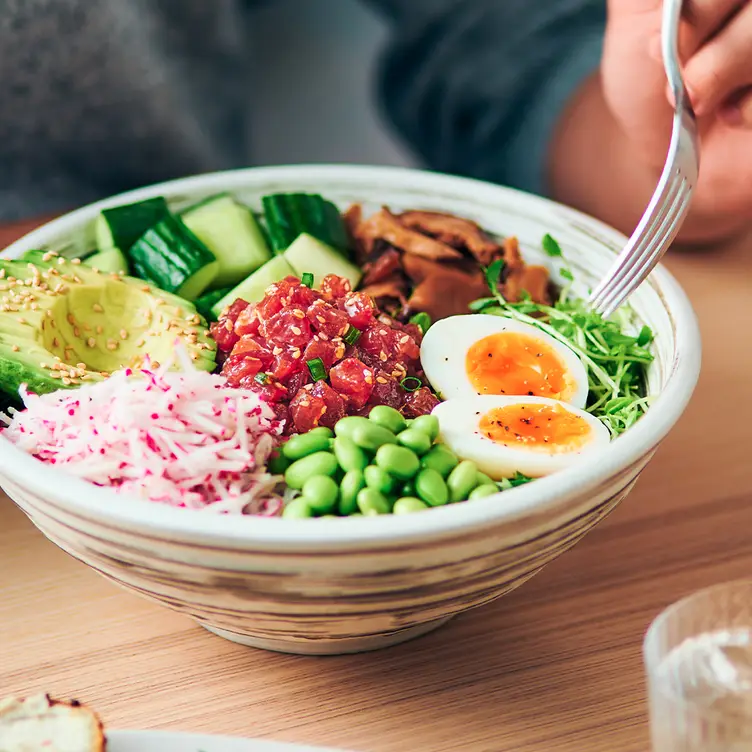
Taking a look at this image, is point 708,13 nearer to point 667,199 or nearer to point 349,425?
point 667,199

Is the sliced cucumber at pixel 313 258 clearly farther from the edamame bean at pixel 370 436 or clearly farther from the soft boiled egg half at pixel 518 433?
the edamame bean at pixel 370 436

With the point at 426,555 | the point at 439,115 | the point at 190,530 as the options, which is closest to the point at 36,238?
the point at 190,530

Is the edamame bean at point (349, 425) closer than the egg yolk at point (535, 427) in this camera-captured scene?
Yes

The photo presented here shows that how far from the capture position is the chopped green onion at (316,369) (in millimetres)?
1537

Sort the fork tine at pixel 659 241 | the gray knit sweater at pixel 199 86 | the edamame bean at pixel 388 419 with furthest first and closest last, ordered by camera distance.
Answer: the gray knit sweater at pixel 199 86 < the fork tine at pixel 659 241 < the edamame bean at pixel 388 419

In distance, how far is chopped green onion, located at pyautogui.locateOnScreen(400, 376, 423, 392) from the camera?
165 cm

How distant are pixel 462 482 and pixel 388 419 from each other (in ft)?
0.53

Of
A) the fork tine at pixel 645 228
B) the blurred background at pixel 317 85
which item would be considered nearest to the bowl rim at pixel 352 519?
the fork tine at pixel 645 228

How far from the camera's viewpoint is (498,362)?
172 centimetres

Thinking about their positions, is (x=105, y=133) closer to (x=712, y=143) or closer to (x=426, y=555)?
(x=712, y=143)

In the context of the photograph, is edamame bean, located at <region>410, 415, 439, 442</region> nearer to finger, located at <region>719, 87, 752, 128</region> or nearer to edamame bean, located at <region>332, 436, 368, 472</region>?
edamame bean, located at <region>332, 436, 368, 472</region>

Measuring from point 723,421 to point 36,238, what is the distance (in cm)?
152

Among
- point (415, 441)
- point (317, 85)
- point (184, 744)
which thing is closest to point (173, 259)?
point (415, 441)

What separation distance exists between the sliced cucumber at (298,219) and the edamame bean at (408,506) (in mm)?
901
